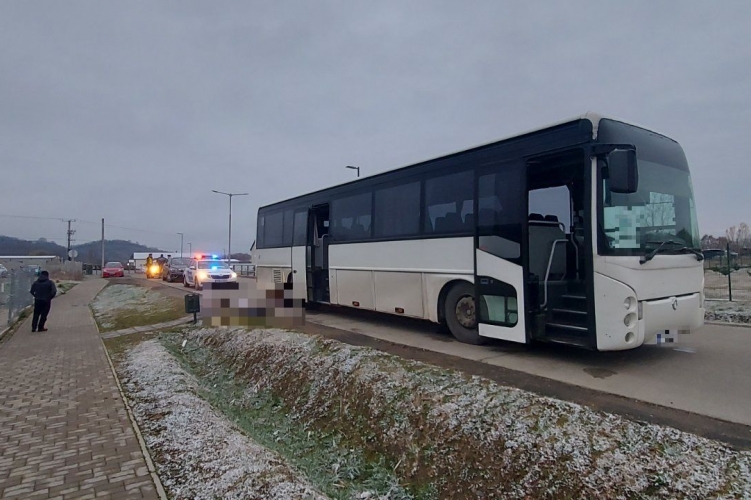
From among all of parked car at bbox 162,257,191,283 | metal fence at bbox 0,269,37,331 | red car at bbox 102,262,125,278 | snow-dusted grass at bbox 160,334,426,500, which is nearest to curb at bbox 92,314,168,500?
snow-dusted grass at bbox 160,334,426,500

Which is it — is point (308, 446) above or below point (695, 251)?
below

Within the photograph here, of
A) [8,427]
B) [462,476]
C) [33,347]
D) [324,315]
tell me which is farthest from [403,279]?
[33,347]

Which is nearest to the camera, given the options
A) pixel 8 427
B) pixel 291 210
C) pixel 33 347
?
pixel 8 427

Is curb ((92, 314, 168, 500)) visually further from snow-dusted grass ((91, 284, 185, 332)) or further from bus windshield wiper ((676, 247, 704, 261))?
snow-dusted grass ((91, 284, 185, 332))

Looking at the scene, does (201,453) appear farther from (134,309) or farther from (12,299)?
(134,309)

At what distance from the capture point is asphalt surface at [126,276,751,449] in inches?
169

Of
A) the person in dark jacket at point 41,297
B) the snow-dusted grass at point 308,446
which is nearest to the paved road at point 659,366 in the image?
the snow-dusted grass at point 308,446

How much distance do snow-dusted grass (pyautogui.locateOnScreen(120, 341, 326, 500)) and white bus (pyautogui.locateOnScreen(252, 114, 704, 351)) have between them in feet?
13.6

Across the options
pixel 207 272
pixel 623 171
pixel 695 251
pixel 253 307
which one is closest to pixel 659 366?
pixel 695 251

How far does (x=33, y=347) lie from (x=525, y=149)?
38.2 ft

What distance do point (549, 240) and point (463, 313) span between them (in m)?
2.00

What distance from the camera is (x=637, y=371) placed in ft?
19.3

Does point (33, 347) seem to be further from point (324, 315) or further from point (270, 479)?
point (270, 479)

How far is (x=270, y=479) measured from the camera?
12.3ft
